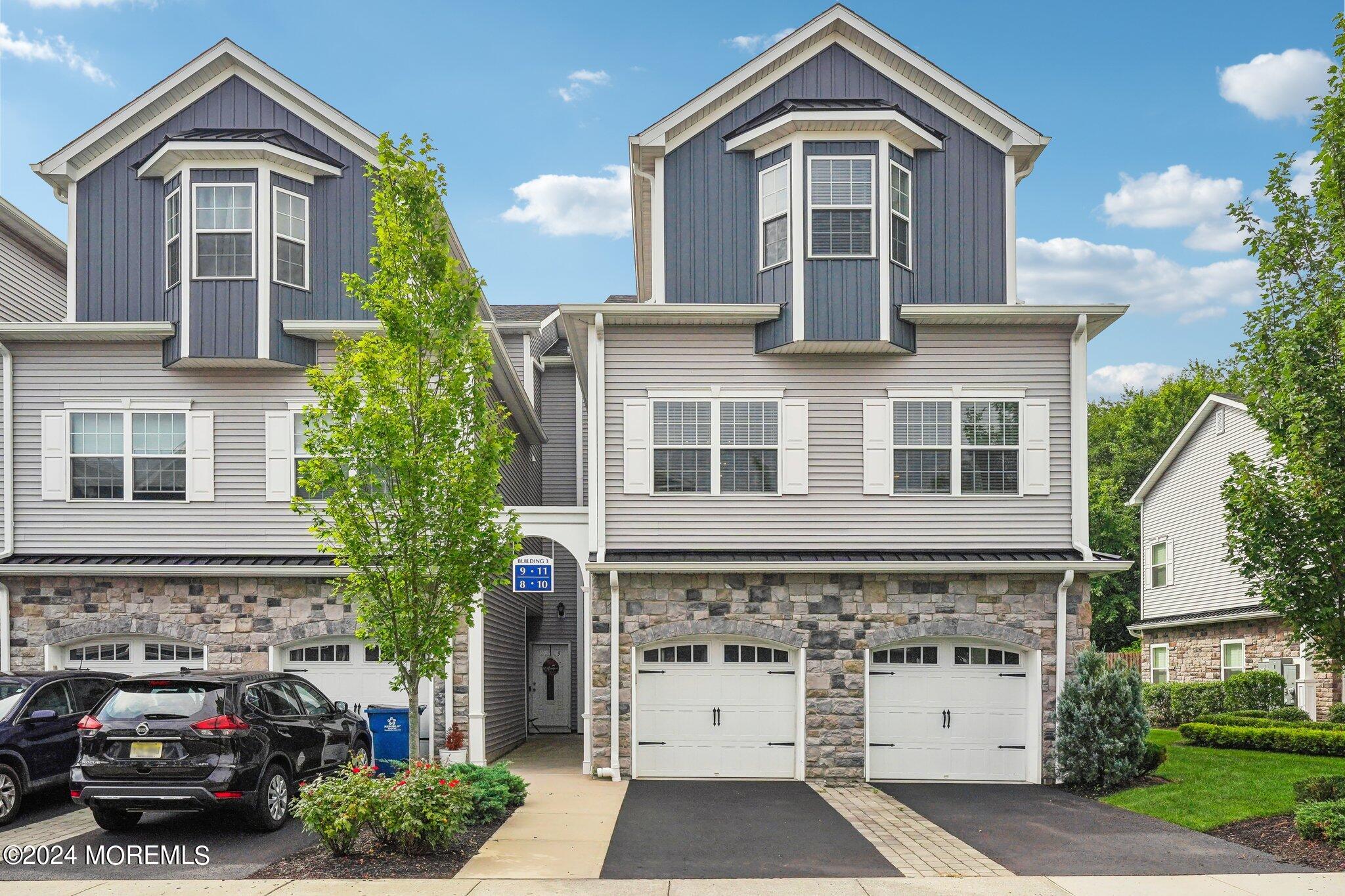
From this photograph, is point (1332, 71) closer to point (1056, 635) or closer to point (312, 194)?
point (1056, 635)

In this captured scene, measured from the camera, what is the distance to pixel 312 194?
1725 centimetres

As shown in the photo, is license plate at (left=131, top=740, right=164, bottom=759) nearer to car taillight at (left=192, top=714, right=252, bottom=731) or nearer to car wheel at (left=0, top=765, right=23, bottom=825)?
car taillight at (left=192, top=714, right=252, bottom=731)

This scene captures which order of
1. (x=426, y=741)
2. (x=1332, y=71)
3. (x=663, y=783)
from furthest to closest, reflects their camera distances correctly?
(x=426, y=741) < (x=663, y=783) < (x=1332, y=71)

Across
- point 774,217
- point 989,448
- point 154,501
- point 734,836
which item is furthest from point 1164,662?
point 154,501

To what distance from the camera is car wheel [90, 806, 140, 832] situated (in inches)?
429

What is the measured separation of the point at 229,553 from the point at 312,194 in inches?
222

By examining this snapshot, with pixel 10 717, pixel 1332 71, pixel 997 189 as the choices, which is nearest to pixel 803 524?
pixel 997 189

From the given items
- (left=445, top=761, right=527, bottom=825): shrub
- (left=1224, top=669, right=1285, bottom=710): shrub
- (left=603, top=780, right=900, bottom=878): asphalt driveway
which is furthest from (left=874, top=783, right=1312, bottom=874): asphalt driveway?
(left=1224, top=669, right=1285, bottom=710): shrub

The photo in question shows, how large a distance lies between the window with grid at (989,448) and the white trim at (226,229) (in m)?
10.7

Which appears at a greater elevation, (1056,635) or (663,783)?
(1056,635)

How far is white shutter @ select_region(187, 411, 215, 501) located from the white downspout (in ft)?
8.94

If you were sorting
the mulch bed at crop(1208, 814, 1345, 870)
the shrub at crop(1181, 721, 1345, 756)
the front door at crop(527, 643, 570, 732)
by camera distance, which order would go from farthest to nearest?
the front door at crop(527, 643, 570, 732)
the shrub at crop(1181, 721, 1345, 756)
the mulch bed at crop(1208, 814, 1345, 870)

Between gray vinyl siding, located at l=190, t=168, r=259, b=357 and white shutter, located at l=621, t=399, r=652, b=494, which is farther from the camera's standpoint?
gray vinyl siding, located at l=190, t=168, r=259, b=357

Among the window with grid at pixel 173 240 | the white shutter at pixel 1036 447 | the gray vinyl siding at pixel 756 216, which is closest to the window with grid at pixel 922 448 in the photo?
the white shutter at pixel 1036 447
